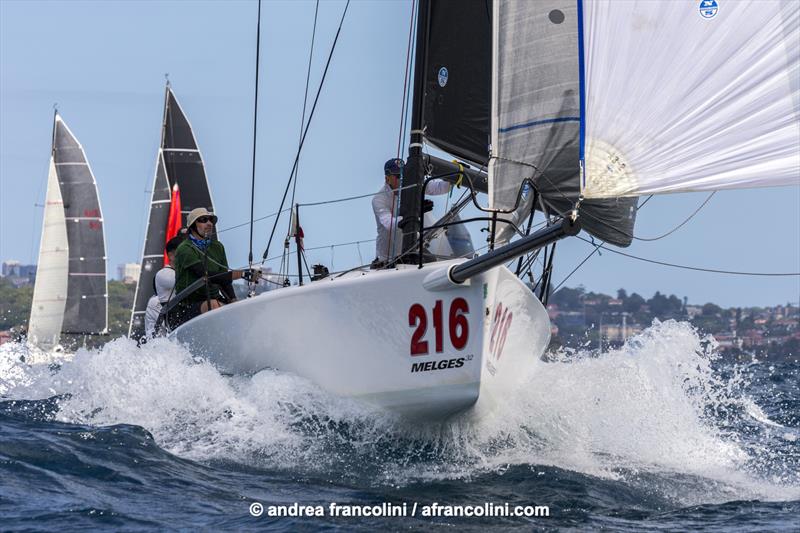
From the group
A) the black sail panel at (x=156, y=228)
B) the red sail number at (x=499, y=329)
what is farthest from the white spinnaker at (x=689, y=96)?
the black sail panel at (x=156, y=228)

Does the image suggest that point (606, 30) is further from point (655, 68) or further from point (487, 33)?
point (487, 33)

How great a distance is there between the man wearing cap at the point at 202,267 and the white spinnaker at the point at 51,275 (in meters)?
19.1

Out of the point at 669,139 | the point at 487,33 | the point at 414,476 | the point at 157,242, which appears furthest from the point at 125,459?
the point at 157,242

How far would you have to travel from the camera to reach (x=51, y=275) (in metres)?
27.1

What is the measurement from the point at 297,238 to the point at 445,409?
1.91m

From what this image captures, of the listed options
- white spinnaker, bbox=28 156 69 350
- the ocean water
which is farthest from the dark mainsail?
white spinnaker, bbox=28 156 69 350

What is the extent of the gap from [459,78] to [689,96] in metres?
2.83

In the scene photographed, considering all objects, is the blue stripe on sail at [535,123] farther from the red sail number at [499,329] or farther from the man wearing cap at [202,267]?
the man wearing cap at [202,267]

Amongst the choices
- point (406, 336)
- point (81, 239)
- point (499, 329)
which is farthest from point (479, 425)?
point (81, 239)

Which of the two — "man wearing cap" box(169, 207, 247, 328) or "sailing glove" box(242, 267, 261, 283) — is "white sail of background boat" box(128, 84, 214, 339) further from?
"sailing glove" box(242, 267, 261, 283)

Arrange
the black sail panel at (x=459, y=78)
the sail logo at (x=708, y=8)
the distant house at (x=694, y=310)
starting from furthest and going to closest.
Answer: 1. the distant house at (x=694, y=310)
2. the black sail panel at (x=459, y=78)
3. the sail logo at (x=708, y=8)

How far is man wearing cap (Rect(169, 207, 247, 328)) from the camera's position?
26.7 ft

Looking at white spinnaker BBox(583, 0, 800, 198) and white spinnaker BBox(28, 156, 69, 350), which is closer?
white spinnaker BBox(583, 0, 800, 198)

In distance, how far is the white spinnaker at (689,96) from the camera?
510 cm
